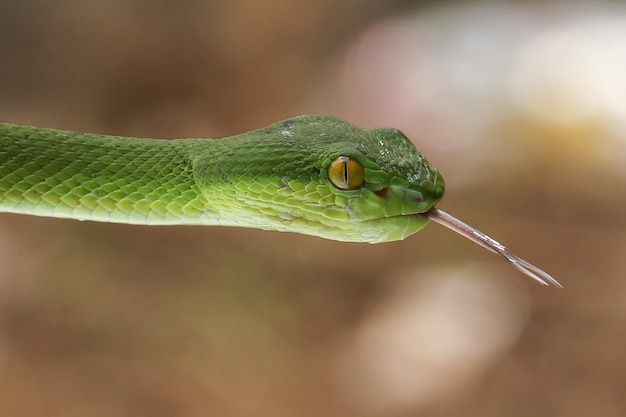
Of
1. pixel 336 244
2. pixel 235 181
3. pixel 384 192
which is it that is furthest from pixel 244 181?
pixel 336 244

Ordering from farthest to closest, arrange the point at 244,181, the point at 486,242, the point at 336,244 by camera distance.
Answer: the point at 336,244, the point at 244,181, the point at 486,242

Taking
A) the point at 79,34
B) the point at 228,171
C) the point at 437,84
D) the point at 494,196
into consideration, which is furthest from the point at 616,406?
the point at 79,34

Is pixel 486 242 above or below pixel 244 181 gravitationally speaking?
below

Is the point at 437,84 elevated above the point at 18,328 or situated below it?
above

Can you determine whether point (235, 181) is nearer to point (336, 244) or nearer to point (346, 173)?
point (346, 173)

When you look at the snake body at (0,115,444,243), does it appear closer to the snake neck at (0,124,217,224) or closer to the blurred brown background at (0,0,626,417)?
the snake neck at (0,124,217,224)

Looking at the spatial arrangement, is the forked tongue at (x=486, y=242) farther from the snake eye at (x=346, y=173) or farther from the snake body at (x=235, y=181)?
the snake eye at (x=346, y=173)

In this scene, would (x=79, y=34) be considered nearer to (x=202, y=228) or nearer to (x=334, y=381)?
(x=202, y=228)

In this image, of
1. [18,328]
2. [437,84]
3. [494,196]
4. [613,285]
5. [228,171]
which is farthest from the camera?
[437,84]
